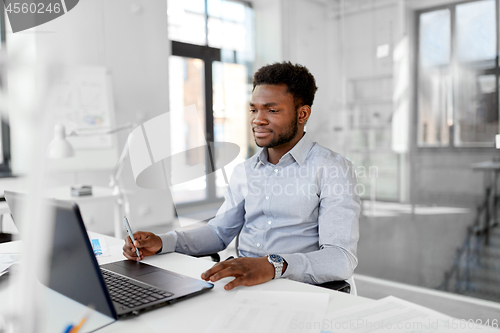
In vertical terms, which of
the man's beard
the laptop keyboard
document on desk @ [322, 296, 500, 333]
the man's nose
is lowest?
document on desk @ [322, 296, 500, 333]

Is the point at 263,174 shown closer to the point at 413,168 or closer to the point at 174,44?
the point at 413,168

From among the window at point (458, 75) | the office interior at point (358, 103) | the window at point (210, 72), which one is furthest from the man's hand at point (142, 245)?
the window at point (210, 72)

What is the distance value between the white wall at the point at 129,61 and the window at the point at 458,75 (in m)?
2.29

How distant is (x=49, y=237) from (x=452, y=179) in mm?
2604

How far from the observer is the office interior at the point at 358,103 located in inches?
94.7

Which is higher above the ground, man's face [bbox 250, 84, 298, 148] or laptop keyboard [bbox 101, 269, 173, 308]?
man's face [bbox 250, 84, 298, 148]

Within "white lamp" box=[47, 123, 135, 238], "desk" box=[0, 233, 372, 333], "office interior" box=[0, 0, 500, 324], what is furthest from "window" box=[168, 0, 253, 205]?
"desk" box=[0, 233, 372, 333]

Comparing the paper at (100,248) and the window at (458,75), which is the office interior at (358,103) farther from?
the paper at (100,248)

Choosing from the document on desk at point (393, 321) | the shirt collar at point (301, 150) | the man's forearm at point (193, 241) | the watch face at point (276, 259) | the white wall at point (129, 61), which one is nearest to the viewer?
the document on desk at point (393, 321)

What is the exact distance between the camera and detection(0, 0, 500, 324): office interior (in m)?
2.41

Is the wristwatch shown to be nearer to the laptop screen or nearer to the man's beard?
the laptop screen

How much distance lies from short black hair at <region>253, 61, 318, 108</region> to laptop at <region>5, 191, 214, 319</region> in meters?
0.83

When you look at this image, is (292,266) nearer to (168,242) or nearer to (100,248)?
(168,242)

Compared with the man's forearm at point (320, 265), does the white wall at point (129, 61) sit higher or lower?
higher
